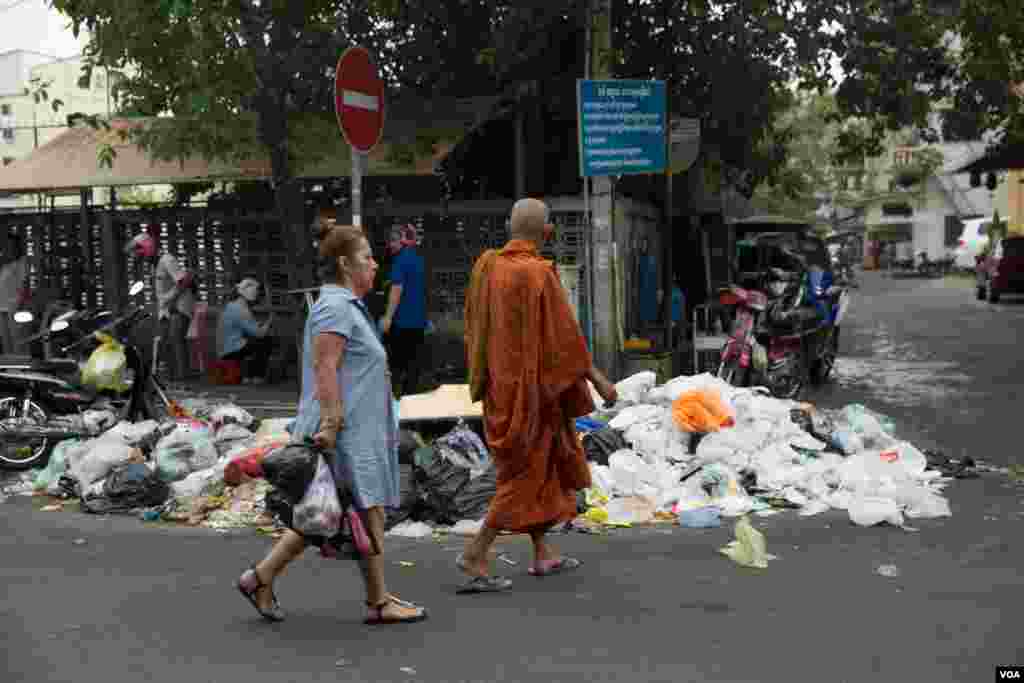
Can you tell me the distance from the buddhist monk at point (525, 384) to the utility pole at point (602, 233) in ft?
19.5

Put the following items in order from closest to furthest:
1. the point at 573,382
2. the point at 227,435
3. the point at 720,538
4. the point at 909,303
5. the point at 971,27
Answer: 1. the point at 573,382
2. the point at 720,538
3. the point at 227,435
4. the point at 971,27
5. the point at 909,303

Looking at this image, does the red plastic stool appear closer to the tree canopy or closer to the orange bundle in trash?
the tree canopy

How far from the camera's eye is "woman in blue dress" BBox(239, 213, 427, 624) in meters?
4.78

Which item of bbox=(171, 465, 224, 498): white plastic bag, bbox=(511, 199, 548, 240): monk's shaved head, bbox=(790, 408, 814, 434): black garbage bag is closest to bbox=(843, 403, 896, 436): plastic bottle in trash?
bbox=(790, 408, 814, 434): black garbage bag

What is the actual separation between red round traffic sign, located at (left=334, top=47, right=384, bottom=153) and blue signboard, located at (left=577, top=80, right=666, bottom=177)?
2.20 metres

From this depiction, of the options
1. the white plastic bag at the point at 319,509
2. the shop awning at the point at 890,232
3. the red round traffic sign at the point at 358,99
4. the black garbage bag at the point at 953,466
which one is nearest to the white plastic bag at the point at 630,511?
the black garbage bag at the point at 953,466

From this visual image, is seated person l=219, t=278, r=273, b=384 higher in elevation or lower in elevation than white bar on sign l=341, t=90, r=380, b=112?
lower

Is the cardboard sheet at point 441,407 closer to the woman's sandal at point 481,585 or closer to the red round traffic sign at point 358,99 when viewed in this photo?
the red round traffic sign at point 358,99

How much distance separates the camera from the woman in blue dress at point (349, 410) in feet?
15.7

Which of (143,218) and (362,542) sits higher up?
(143,218)

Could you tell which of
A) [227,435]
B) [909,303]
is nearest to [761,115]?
[227,435]

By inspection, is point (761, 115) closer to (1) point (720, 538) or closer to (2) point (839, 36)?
(2) point (839, 36)

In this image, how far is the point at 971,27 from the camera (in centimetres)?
1595

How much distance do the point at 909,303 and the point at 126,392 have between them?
977 inches
